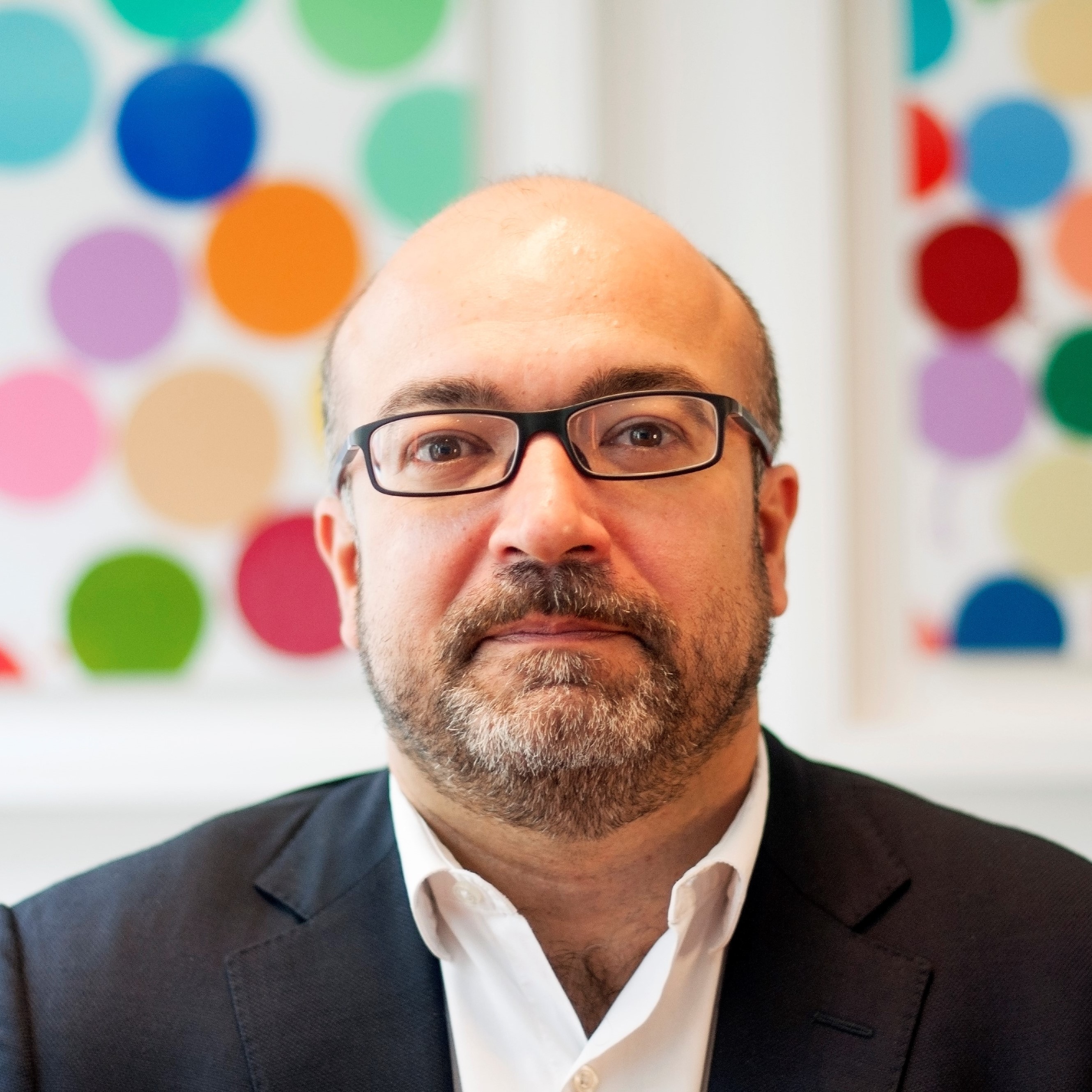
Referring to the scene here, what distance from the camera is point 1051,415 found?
216 centimetres

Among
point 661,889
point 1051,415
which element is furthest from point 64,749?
point 1051,415

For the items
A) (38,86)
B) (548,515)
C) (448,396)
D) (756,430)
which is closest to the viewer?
(548,515)

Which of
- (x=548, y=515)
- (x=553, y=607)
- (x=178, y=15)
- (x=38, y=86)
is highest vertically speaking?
(x=178, y=15)

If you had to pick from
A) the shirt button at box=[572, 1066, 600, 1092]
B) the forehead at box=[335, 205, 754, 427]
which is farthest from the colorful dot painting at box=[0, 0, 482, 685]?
the shirt button at box=[572, 1066, 600, 1092]

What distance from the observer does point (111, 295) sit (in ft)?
6.89

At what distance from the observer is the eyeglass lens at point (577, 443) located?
1.32 metres

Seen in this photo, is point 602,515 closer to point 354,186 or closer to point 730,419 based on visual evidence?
point 730,419

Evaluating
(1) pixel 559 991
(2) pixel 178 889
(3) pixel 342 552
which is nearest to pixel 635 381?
(3) pixel 342 552

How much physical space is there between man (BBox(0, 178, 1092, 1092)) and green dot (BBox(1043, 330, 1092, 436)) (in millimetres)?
979

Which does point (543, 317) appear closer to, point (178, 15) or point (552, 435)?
point (552, 435)

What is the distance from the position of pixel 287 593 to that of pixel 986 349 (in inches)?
53.6

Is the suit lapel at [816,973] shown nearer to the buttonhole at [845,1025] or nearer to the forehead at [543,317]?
the buttonhole at [845,1025]

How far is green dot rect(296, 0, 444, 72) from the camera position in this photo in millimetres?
2109

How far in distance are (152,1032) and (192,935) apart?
11 cm
